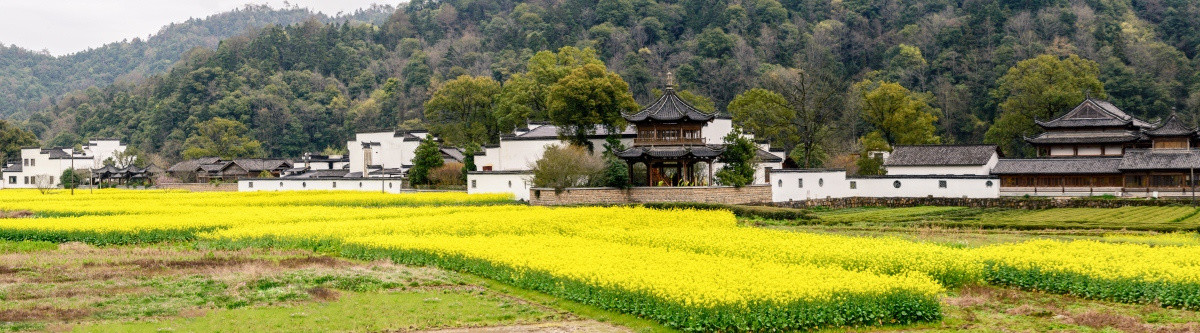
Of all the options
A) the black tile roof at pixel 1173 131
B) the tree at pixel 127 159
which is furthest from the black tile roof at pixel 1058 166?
the tree at pixel 127 159

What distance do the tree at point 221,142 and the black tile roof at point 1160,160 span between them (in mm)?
72997

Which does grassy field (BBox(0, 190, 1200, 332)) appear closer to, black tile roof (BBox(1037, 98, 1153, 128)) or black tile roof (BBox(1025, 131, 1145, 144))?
black tile roof (BBox(1025, 131, 1145, 144))

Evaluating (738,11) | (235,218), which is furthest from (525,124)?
(738,11)

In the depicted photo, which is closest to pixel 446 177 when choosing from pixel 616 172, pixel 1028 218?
pixel 616 172

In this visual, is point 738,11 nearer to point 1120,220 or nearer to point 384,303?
point 1120,220

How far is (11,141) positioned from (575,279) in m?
99.4

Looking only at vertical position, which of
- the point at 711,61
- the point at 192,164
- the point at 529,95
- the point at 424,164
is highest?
the point at 711,61

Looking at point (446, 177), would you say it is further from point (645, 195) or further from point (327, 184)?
point (645, 195)

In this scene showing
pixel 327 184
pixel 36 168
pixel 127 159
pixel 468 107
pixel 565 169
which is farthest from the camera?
pixel 127 159

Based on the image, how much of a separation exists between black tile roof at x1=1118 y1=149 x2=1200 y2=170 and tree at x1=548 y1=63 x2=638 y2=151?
25630mm

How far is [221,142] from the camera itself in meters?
101

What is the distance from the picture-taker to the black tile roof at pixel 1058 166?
53.8m

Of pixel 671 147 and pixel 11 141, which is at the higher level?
pixel 11 141

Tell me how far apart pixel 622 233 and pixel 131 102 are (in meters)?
109
